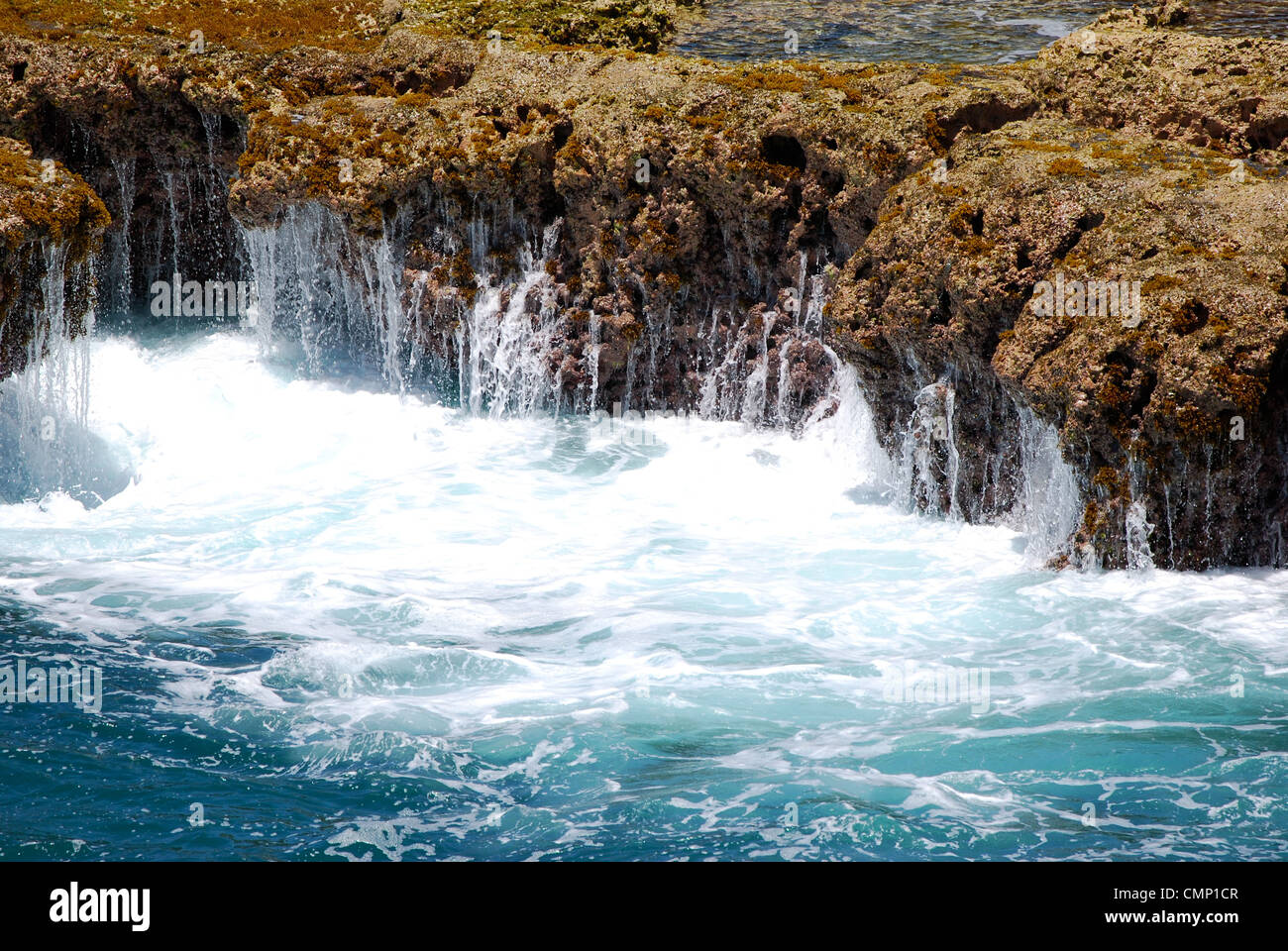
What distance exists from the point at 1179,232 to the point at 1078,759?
6.18 metres

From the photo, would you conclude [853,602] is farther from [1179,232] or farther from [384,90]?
[384,90]

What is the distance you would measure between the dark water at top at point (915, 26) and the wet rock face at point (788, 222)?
56.4 inches

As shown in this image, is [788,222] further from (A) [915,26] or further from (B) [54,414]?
(B) [54,414]

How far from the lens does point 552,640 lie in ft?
35.9

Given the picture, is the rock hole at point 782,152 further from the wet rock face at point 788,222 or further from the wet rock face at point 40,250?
the wet rock face at point 40,250

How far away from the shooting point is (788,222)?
51.8 feet

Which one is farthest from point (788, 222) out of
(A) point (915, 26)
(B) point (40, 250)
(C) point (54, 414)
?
(C) point (54, 414)

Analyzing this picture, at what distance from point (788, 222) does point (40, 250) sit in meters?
8.83

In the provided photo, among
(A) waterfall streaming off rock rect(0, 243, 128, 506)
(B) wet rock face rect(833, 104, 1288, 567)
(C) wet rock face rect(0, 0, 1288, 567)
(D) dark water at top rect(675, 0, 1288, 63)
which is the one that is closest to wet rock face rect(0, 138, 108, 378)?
(A) waterfall streaming off rock rect(0, 243, 128, 506)

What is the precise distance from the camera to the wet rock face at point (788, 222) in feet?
38.9

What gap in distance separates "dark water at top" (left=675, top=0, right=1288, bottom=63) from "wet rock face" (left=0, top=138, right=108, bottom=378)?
9.51 meters

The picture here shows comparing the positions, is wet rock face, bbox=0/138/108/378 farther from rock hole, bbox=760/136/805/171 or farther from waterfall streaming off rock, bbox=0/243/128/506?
rock hole, bbox=760/136/805/171

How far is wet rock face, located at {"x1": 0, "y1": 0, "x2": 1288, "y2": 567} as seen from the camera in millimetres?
11867

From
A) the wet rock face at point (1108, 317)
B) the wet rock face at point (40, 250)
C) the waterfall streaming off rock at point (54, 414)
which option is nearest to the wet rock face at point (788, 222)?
the wet rock face at point (1108, 317)
